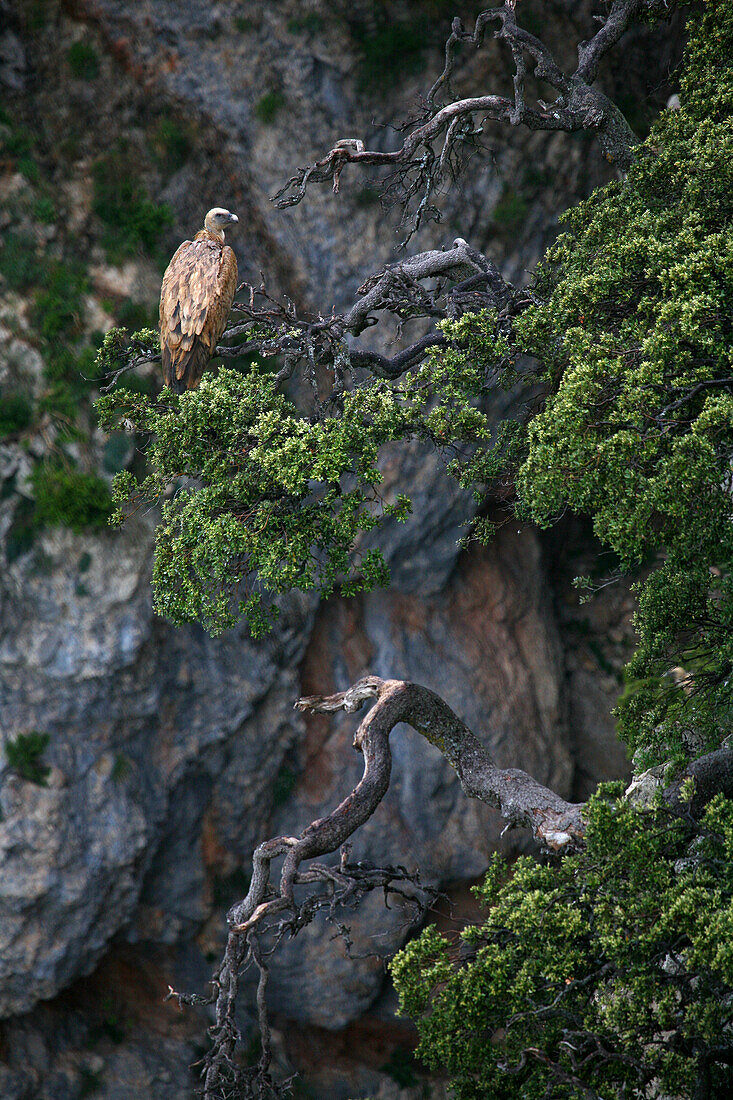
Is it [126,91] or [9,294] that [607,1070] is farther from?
[126,91]

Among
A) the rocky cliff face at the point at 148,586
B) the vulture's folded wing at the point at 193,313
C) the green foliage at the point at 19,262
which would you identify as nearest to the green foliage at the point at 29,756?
the rocky cliff face at the point at 148,586

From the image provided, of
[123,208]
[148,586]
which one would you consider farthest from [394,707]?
[123,208]

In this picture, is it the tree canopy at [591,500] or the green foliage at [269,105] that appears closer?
the tree canopy at [591,500]

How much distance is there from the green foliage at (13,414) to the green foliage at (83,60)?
436cm

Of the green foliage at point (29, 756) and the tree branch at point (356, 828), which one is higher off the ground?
the green foliage at point (29, 756)

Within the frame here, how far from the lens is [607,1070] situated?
412cm

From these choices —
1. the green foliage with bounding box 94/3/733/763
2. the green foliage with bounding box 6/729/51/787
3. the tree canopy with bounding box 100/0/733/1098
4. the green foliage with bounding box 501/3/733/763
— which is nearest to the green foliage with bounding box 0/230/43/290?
the tree canopy with bounding box 100/0/733/1098

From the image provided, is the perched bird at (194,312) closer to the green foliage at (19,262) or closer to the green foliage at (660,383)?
the green foliage at (660,383)

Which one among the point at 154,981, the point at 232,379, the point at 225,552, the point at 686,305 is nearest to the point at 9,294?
the point at 232,379

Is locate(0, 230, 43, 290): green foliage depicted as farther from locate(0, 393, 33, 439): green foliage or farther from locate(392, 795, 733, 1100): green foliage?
locate(392, 795, 733, 1100): green foliage

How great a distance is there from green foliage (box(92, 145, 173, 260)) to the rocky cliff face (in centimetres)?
4

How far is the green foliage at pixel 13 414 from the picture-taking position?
423 inches

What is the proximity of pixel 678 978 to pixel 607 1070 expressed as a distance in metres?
0.59

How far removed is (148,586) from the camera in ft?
37.0
